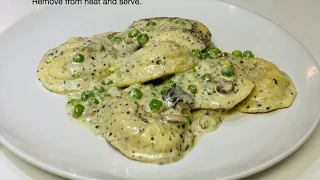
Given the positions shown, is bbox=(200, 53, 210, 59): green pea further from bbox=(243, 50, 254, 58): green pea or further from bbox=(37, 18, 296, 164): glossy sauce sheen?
bbox=(243, 50, 254, 58): green pea

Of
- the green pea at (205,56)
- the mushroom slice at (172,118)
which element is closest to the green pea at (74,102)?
the mushroom slice at (172,118)

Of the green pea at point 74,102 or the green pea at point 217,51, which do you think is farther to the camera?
the green pea at point 217,51

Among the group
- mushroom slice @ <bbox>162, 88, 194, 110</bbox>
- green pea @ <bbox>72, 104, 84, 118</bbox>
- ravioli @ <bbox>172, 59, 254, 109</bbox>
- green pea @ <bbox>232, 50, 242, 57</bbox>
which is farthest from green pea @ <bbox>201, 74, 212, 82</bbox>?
green pea @ <bbox>72, 104, 84, 118</bbox>

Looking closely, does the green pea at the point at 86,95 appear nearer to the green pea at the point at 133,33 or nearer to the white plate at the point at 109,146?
the white plate at the point at 109,146

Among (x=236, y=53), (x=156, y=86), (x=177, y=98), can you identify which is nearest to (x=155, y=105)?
(x=177, y=98)

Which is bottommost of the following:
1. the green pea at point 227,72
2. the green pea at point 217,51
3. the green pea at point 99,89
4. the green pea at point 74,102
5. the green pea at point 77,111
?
the green pea at point 74,102

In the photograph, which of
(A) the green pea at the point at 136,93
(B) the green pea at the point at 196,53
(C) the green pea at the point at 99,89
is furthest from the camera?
(B) the green pea at the point at 196,53
